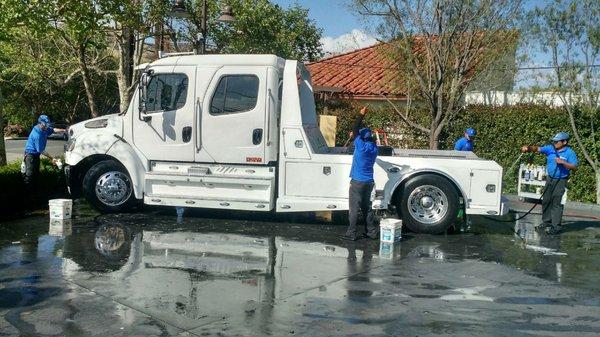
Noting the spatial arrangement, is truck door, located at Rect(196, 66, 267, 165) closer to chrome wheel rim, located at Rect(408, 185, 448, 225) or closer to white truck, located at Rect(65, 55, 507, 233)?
white truck, located at Rect(65, 55, 507, 233)

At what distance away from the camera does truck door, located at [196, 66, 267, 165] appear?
1060 centimetres

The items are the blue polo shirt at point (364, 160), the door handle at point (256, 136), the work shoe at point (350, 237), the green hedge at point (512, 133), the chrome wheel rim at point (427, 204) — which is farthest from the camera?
the green hedge at point (512, 133)

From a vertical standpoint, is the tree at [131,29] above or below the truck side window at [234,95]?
above

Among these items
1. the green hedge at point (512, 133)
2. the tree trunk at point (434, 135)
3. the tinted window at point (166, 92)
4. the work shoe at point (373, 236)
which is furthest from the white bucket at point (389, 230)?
the tree trunk at point (434, 135)

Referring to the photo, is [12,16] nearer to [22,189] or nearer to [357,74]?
[22,189]

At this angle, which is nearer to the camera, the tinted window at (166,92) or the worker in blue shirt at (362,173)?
the worker in blue shirt at (362,173)

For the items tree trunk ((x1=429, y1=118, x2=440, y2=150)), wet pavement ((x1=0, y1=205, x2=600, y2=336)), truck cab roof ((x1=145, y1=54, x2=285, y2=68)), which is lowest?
wet pavement ((x1=0, y1=205, x2=600, y2=336))

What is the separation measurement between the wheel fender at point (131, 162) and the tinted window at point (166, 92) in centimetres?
76

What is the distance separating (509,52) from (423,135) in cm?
341

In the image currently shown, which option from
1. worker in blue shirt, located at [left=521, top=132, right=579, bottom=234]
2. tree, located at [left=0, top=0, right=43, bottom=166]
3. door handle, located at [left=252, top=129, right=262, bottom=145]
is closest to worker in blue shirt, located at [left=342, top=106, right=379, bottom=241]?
door handle, located at [left=252, top=129, right=262, bottom=145]

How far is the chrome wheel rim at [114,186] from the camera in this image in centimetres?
1136

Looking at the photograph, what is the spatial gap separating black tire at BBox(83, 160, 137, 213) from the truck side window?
201 centimetres

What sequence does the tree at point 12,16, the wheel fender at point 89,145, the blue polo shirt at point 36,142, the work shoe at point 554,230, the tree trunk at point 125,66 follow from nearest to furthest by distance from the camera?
the work shoe at point 554,230, the wheel fender at point 89,145, the tree at point 12,16, the blue polo shirt at point 36,142, the tree trunk at point 125,66

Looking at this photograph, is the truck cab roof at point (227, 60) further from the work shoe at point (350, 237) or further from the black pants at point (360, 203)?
the work shoe at point (350, 237)
